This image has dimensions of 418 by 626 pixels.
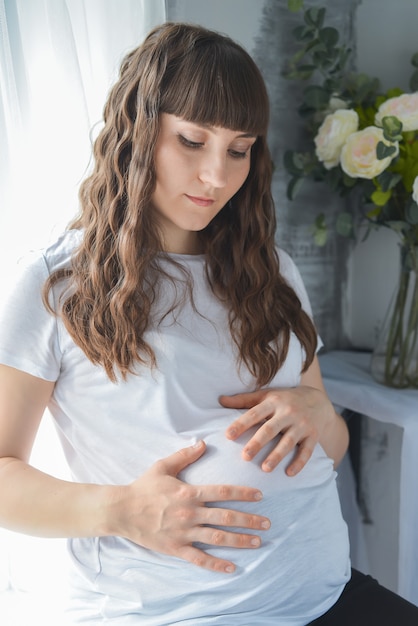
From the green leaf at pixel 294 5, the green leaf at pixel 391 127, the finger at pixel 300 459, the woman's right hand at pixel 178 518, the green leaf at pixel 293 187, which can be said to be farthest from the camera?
the green leaf at pixel 293 187

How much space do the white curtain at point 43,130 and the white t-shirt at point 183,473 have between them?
0.48ft

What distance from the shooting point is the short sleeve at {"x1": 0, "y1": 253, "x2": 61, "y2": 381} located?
978 millimetres

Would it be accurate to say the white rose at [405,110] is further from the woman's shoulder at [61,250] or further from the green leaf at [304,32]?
the woman's shoulder at [61,250]

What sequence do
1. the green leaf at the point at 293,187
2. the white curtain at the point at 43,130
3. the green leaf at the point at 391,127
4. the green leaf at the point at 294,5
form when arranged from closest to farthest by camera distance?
the white curtain at the point at 43,130
the green leaf at the point at 391,127
the green leaf at the point at 294,5
the green leaf at the point at 293,187

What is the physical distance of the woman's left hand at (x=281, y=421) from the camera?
3.36 ft

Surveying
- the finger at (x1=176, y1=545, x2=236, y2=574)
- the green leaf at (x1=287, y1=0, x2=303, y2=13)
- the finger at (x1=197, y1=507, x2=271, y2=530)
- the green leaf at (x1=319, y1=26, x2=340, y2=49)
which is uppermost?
the green leaf at (x1=287, y1=0, x2=303, y2=13)

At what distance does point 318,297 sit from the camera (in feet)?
6.12

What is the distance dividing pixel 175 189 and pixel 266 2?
80cm

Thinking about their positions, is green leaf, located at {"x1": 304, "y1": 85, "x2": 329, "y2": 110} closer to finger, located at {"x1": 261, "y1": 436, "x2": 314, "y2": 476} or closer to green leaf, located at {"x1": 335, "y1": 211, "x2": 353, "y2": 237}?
green leaf, located at {"x1": 335, "y1": 211, "x2": 353, "y2": 237}

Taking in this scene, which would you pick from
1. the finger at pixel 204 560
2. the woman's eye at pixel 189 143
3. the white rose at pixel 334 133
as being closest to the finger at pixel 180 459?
the finger at pixel 204 560

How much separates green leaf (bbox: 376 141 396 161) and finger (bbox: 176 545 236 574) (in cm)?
92

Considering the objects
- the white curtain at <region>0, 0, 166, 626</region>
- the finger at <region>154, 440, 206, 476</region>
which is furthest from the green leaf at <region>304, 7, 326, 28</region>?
the finger at <region>154, 440, 206, 476</region>

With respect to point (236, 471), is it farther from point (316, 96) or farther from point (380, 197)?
point (316, 96)

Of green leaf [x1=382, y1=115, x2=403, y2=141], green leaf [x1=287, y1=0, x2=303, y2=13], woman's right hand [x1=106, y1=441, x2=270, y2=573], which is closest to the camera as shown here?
woman's right hand [x1=106, y1=441, x2=270, y2=573]
